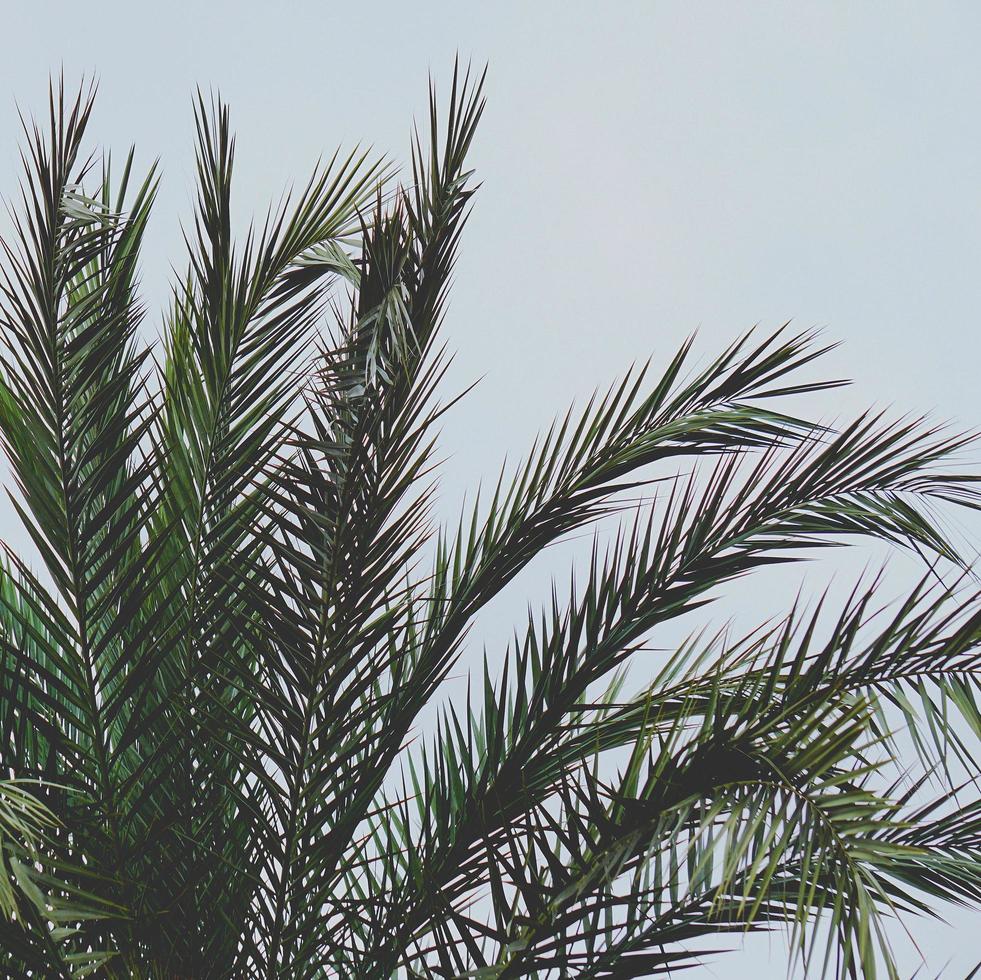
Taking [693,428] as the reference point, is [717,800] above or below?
below

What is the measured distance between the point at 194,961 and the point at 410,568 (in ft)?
4.22

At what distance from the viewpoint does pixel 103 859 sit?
11.8ft

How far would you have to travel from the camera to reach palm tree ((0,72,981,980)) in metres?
3.26

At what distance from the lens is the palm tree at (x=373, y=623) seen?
3.26m

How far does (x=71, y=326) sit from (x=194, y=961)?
186 cm

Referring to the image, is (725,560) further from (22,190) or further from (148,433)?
(22,190)

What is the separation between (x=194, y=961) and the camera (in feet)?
11.9

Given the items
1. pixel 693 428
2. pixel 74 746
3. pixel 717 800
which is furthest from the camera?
pixel 693 428

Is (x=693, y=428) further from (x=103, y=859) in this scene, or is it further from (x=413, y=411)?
(x=103, y=859)

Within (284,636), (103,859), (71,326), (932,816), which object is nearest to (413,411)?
(284,636)

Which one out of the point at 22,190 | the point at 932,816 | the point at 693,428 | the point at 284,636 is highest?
the point at 693,428

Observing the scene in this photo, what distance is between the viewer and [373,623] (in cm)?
364

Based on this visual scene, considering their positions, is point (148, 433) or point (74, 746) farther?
point (148, 433)

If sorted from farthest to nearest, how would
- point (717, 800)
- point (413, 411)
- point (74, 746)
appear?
point (413, 411), point (74, 746), point (717, 800)
